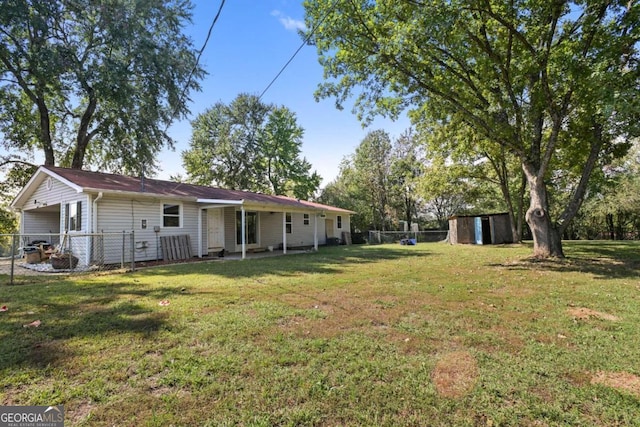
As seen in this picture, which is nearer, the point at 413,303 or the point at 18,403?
the point at 18,403

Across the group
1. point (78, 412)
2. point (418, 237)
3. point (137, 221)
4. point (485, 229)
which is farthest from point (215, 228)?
point (485, 229)

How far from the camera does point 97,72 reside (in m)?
14.5

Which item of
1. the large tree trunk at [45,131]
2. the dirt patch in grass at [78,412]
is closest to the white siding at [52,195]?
the large tree trunk at [45,131]

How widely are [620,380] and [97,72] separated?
1916 cm

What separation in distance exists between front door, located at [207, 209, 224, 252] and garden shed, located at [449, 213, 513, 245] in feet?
47.4

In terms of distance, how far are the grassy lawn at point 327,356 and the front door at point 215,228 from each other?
23.7 feet

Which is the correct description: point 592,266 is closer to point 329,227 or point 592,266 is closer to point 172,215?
point 172,215

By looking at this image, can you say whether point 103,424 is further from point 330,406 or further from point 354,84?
point 354,84

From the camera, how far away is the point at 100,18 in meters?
14.6

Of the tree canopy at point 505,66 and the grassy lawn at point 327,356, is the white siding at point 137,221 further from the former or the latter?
the tree canopy at point 505,66

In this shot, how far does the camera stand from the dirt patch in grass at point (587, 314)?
4.18 metres

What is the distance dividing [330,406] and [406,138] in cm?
2936

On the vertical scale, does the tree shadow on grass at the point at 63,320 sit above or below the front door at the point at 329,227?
below

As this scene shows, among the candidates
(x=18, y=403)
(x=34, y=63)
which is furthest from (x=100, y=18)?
(x=18, y=403)
